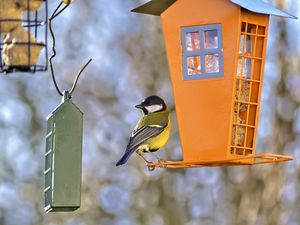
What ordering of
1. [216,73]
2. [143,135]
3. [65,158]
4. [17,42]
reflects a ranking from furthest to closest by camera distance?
[143,135] < [216,73] < [65,158] < [17,42]

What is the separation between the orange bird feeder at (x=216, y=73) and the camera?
5.47 meters

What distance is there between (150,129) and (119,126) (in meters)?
4.36

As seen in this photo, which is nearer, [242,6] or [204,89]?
[242,6]

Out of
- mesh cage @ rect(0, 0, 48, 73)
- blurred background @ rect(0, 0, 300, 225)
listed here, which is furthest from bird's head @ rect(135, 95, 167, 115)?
blurred background @ rect(0, 0, 300, 225)

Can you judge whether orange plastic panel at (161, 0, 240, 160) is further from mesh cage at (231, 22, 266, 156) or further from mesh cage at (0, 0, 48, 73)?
mesh cage at (0, 0, 48, 73)

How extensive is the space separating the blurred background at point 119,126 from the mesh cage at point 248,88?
172 inches

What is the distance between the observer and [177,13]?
18.2 feet

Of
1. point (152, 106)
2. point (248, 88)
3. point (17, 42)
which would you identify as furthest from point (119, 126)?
point (17, 42)

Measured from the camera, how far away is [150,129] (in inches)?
227

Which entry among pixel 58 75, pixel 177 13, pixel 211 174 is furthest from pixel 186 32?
pixel 211 174

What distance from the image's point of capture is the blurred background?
33.1ft

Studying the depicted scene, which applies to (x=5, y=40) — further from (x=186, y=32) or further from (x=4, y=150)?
(x=4, y=150)

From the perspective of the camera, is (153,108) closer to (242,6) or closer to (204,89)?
(204,89)

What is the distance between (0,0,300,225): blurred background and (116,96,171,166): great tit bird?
4.13m
